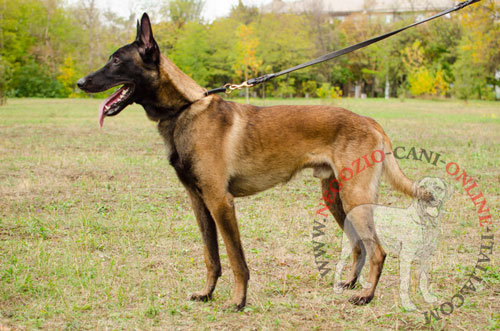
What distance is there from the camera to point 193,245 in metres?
5.38

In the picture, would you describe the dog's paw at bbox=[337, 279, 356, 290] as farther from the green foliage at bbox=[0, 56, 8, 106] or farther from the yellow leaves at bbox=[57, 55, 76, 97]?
the yellow leaves at bbox=[57, 55, 76, 97]

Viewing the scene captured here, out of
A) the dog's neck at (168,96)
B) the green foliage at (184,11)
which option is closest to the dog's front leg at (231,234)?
the dog's neck at (168,96)

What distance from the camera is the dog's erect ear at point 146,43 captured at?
12.3 feet

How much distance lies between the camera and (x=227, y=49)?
4722 centimetres

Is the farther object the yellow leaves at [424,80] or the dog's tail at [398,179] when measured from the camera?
the yellow leaves at [424,80]

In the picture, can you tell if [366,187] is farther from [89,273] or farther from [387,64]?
[387,64]

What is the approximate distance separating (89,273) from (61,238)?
1263 millimetres

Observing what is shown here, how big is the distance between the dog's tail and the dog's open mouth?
206 centimetres

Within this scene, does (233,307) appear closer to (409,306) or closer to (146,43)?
(409,306)

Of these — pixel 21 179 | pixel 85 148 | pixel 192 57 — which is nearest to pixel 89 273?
pixel 21 179

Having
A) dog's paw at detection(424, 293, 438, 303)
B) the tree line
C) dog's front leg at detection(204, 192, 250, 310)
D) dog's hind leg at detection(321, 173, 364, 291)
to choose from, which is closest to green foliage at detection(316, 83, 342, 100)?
the tree line

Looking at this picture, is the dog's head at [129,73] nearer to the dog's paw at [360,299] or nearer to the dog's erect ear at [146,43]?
the dog's erect ear at [146,43]

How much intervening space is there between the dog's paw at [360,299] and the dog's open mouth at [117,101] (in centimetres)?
238

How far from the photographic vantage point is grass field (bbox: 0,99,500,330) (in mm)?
3645
